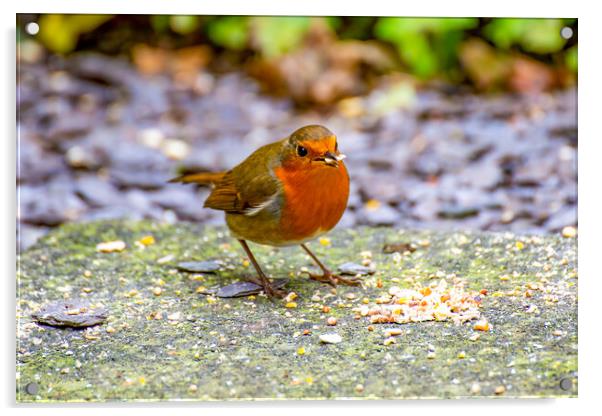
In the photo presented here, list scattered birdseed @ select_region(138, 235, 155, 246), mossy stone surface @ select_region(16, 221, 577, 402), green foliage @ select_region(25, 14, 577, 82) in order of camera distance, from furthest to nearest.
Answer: scattered birdseed @ select_region(138, 235, 155, 246) → green foliage @ select_region(25, 14, 577, 82) → mossy stone surface @ select_region(16, 221, 577, 402)

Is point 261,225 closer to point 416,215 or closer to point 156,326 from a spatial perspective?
point 156,326

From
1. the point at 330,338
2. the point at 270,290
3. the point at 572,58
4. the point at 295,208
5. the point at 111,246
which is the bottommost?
the point at 330,338

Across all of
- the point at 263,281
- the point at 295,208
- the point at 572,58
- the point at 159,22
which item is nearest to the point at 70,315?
the point at 263,281

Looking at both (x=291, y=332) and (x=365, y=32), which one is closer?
(x=291, y=332)

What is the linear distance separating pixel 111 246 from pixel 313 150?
1.17 meters

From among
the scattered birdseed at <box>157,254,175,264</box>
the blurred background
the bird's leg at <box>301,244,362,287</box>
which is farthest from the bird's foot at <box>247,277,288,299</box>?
the blurred background

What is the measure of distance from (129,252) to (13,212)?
63 cm

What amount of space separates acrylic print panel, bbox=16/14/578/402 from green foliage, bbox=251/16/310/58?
0.05 ft

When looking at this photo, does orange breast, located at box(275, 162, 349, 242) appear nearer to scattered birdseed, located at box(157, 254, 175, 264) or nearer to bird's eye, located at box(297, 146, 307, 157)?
bird's eye, located at box(297, 146, 307, 157)

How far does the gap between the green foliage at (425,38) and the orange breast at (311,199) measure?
0.89 m

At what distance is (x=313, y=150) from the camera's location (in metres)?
3.22

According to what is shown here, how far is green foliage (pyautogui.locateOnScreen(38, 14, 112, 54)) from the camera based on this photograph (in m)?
3.76

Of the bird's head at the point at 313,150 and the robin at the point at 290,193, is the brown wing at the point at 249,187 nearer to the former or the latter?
the robin at the point at 290,193

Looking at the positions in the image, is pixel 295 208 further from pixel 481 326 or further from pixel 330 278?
pixel 481 326
